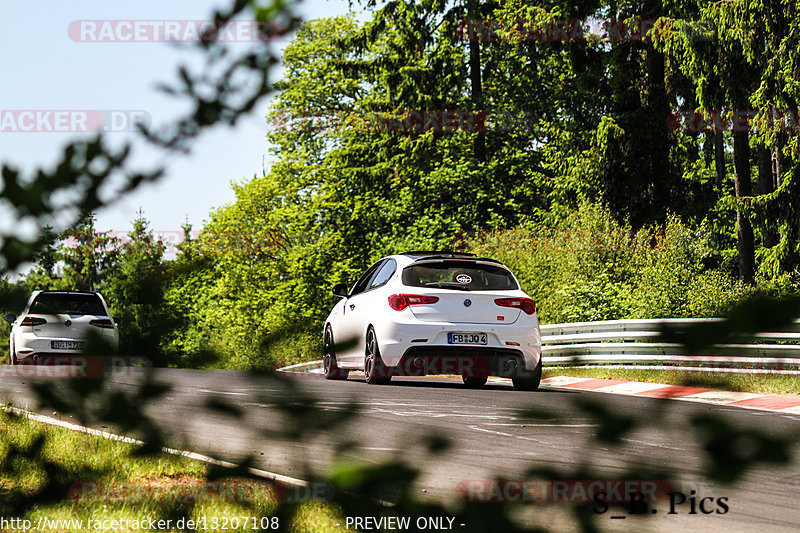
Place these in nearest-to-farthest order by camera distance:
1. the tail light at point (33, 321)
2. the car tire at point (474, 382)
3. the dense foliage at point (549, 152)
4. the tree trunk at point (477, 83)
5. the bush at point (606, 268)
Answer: the tail light at point (33, 321) < the car tire at point (474, 382) < the bush at point (606, 268) < the dense foliage at point (549, 152) < the tree trunk at point (477, 83)

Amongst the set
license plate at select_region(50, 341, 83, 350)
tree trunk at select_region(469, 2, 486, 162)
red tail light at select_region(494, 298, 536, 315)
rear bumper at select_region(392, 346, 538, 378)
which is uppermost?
tree trunk at select_region(469, 2, 486, 162)

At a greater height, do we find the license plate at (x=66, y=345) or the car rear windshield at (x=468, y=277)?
the car rear windshield at (x=468, y=277)

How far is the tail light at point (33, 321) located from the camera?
1921 mm

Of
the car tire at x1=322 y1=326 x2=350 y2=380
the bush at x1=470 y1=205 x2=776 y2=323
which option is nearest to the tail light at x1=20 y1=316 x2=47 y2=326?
the car tire at x1=322 y1=326 x2=350 y2=380

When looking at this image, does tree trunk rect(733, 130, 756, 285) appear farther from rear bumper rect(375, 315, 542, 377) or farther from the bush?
rear bumper rect(375, 315, 542, 377)

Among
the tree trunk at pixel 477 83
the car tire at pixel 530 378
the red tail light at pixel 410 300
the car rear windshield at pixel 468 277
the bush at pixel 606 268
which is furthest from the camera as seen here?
the tree trunk at pixel 477 83

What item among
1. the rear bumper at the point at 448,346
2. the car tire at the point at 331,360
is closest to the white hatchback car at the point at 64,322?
the car tire at the point at 331,360

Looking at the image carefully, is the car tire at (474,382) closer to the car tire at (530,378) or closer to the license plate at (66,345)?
the car tire at (530,378)

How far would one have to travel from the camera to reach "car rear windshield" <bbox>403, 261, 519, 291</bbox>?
12734 millimetres

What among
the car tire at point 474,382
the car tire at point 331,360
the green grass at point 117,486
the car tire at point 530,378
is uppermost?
the car tire at point 331,360

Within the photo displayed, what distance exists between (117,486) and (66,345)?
0.31 metres

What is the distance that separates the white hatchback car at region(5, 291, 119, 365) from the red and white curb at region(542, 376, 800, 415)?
890 millimetres

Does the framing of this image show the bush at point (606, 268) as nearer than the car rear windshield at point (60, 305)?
No

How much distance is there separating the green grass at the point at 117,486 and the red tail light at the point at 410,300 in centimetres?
1037
